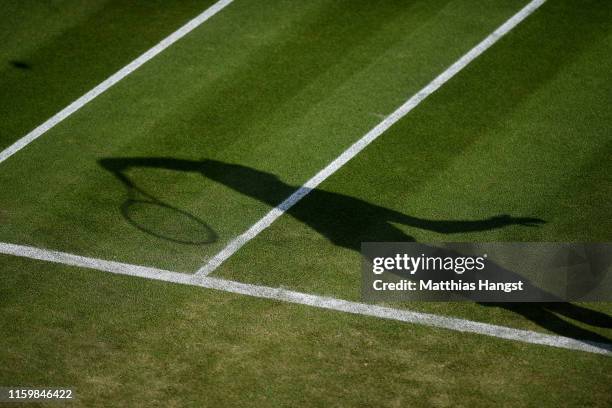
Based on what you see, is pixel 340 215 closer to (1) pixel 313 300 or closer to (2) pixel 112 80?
(1) pixel 313 300

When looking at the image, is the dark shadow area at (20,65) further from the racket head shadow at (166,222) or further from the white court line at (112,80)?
the racket head shadow at (166,222)

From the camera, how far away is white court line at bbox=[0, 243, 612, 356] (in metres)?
9.29

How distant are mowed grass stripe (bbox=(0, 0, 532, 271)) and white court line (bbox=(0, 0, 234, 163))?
0.18 m

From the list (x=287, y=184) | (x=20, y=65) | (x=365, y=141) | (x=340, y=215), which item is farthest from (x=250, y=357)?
(x=20, y=65)

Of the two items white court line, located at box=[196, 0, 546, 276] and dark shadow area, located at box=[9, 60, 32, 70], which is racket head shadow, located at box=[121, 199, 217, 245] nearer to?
white court line, located at box=[196, 0, 546, 276]

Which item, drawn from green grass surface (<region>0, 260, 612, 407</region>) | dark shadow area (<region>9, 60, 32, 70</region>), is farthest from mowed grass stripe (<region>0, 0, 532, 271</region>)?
dark shadow area (<region>9, 60, 32, 70</region>)

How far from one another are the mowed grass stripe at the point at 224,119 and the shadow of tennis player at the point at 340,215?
5 centimetres

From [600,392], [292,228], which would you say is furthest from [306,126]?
[600,392]

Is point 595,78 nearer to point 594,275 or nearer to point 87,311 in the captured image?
point 594,275

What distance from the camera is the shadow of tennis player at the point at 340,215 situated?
983 centimetres

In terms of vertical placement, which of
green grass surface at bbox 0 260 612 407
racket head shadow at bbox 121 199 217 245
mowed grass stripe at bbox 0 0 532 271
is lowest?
green grass surface at bbox 0 260 612 407

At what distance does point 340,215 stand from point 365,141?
1897mm

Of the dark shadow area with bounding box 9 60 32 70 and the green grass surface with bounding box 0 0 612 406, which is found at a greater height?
the dark shadow area with bounding box 9 60 32 70

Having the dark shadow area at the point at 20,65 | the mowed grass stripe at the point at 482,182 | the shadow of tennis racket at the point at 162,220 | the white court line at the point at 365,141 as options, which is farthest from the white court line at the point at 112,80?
the mowed grass stripe at the point at 482,182
